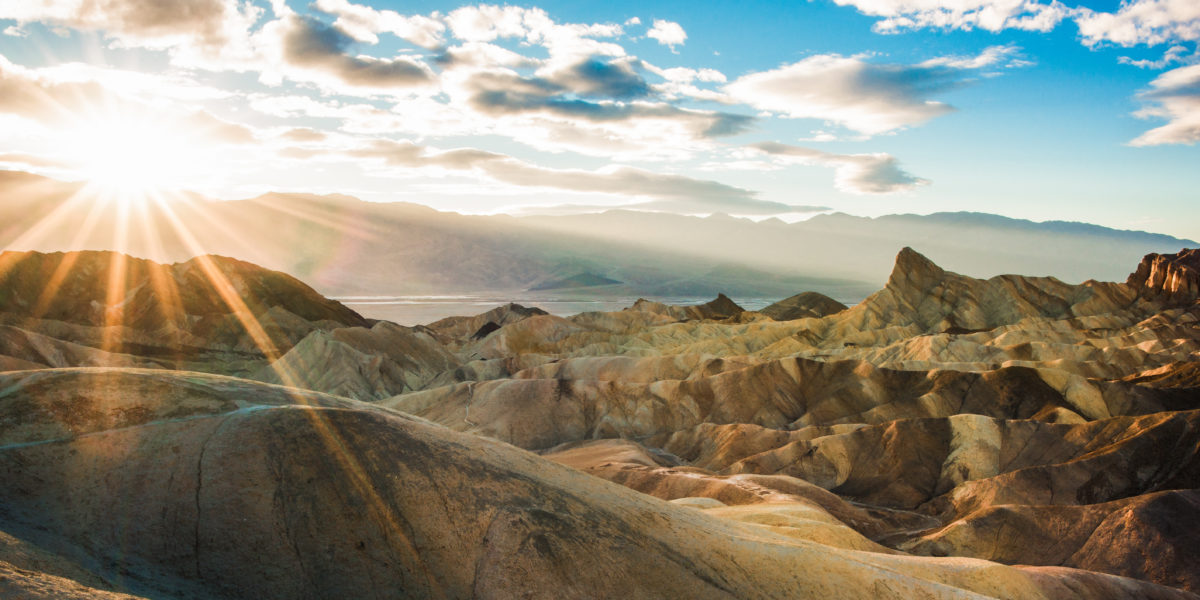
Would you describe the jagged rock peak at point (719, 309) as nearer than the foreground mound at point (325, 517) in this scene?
No

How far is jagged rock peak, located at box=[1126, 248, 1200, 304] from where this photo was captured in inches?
3241

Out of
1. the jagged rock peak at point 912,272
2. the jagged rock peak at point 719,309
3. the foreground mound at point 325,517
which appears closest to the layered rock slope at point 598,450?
the foreground mound at point 325,517

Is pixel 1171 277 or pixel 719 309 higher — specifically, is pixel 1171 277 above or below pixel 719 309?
above

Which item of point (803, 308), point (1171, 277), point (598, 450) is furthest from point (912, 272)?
point (598, 450)

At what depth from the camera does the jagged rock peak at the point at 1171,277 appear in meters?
82.3

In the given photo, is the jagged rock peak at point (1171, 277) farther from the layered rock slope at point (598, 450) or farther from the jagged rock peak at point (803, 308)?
the jagged rock peak at point (803, 308)

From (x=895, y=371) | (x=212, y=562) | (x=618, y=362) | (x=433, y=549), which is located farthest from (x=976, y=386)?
(x=212, y=562)

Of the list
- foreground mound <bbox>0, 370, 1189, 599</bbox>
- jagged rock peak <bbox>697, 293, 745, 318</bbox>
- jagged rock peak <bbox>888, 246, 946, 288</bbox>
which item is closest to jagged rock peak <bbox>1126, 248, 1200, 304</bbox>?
jagged rock peak <bbox>888, 246, 946, 288</bbox>

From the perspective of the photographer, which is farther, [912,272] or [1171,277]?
[912,272]

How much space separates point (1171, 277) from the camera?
3346 inches

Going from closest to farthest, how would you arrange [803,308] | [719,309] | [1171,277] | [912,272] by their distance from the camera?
[1171,277] → [912,272] → [803,308] → [719,309]

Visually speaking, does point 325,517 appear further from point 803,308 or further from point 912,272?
point 803,308

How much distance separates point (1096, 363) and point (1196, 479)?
1035 inches

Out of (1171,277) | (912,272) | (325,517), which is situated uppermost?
(1171,277)
